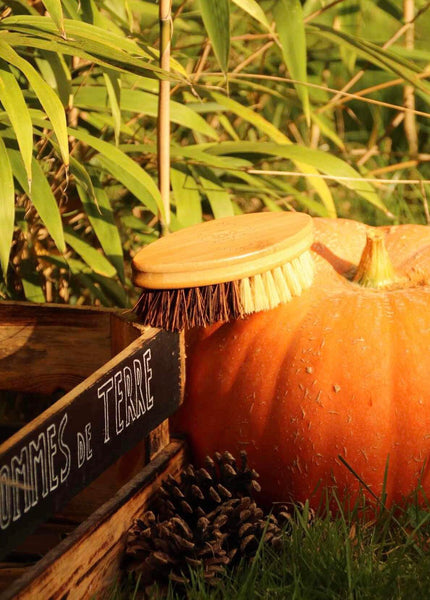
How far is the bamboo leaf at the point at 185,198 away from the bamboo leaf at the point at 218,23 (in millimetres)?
401

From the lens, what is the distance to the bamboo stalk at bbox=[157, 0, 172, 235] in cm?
145

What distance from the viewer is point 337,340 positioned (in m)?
1.36

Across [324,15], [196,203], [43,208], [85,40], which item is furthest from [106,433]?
[324,15]

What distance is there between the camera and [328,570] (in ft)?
3.79

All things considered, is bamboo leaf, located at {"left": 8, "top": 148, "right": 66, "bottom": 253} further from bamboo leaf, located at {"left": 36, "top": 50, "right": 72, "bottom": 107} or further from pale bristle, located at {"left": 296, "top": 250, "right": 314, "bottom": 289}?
pale bristle, located at {"left": 296, "top": 250, "right": 314, "bottom": 289}

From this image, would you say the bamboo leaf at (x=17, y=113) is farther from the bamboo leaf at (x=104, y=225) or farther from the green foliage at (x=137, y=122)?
the bamboo leaf at (x=104, y=225)

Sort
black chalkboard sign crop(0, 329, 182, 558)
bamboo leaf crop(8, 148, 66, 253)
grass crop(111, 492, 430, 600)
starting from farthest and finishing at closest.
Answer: bamboo leaf crop(8, 148, 66, 253)
grass crop(111, 492, 430, 600)
black chalkboard sign crop(0, 329, 182, 558)

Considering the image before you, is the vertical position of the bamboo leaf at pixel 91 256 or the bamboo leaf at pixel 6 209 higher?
the bamboo leaf at pixel 6 209

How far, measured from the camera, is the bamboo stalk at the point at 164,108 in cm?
145

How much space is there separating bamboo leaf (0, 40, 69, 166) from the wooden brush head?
0.20 metres

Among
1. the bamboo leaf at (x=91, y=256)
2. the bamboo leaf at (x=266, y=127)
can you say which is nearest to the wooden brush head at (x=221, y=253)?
the bamboo leaf at (x=91, y=256)

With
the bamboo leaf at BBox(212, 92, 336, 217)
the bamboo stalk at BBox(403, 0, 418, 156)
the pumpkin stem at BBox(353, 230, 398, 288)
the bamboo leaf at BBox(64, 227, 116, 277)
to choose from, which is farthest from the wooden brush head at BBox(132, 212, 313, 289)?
the bamboo stalk at BBox(403, 0, 418, 156)

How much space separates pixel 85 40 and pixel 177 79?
0.17 metres

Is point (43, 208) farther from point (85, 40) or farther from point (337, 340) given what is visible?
point (337, 340)
